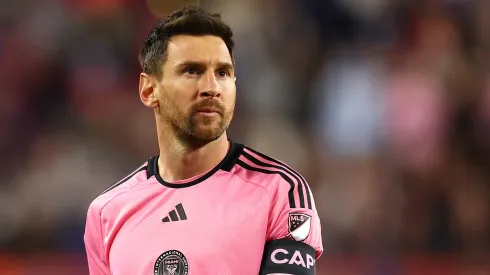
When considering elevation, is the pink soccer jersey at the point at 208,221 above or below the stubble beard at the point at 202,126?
below

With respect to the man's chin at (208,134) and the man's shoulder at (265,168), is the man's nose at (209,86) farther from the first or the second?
the man's shoulder at (265,168)

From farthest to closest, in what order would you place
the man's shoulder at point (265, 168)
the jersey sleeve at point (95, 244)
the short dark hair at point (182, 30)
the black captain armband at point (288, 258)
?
the jersey sleeve at point (95, 244) < the short dark hair at point (182, 30) < the man's shoulder at point (265, 168) < the black captain armband at point (288, 258)

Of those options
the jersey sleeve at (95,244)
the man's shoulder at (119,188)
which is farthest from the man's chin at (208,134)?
the jersey sleeve at (95,244)

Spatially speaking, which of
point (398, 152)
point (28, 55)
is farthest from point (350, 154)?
point (28, 55)

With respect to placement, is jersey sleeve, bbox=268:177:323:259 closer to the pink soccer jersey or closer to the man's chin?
the pink soccer jersey

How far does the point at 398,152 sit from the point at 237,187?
4.21 metres

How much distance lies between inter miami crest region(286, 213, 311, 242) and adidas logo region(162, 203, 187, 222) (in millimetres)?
467

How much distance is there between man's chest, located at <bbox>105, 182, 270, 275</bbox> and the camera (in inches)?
134

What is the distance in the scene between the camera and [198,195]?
3.64 metres

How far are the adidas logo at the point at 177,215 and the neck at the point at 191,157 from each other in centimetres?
17

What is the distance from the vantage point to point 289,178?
3549mm

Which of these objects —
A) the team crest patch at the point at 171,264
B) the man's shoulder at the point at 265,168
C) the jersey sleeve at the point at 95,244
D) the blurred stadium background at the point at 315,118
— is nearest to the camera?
the team crest patch at the point at 171,264

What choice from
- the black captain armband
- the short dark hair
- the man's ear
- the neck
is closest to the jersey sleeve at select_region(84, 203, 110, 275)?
the neck

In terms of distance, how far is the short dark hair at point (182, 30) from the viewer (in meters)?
3.68
